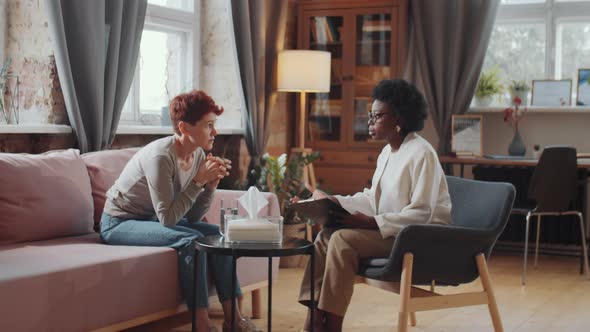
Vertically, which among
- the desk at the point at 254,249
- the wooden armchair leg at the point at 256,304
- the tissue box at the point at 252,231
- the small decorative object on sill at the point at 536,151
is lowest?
the wooden armchair leg at the point at 256,304

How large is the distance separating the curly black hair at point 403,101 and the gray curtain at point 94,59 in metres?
1.53

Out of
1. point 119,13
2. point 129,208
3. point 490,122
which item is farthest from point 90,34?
point 490,122

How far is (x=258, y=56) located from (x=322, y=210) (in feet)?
8.43

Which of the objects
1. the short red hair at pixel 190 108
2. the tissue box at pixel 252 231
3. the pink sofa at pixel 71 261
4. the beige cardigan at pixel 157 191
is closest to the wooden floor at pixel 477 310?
the pink sofa at pixel 71 261

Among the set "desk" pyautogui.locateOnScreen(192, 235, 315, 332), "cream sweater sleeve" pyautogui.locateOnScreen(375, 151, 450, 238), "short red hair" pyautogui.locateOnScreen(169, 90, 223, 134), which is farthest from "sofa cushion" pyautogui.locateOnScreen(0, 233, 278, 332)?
"cream sweater sleeve" pyautogui.locateOnScreen(375, 151, 450, 238)

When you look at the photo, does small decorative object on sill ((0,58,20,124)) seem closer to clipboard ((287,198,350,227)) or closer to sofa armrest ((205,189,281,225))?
sofa armrest ((205,189,281,225))

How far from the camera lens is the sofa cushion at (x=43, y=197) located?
11.1 feet

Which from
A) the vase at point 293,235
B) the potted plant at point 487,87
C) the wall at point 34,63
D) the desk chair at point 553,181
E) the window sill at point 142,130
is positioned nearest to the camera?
the wall at point 34,63

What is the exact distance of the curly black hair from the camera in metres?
3.42

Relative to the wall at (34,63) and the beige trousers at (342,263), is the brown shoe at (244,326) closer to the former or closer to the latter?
the beige trousers at (342,263)

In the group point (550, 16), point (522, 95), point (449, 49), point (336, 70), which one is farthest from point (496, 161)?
point (336, 70)

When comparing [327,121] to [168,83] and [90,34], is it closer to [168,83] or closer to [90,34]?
[168,83]

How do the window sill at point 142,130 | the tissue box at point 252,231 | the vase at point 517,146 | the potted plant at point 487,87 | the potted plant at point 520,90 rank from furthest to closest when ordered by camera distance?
the potted plant at point 487,87
the potted plant at point 520,90
the vase at point 517,146
the window sill at point 142,130
the tissue box at point 252,231

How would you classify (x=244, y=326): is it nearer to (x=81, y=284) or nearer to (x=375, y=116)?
(x=81, y=284)
